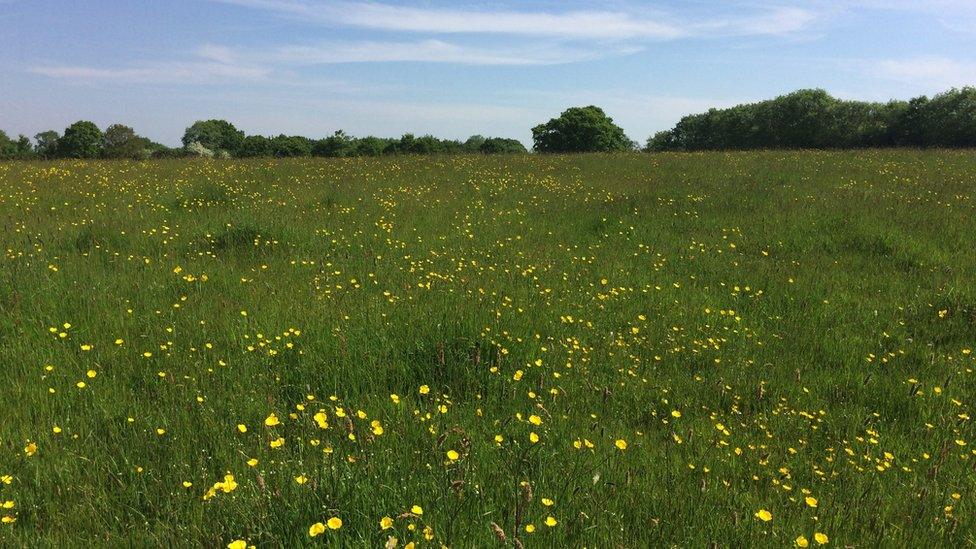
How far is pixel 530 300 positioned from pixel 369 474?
3256mm

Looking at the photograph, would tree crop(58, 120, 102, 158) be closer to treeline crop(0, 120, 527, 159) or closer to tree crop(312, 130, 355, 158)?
treeline crop(0, 120, 527, 159)

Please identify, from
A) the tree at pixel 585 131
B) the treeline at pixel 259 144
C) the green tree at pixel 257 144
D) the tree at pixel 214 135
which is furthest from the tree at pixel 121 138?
the tree at pixel 585 131

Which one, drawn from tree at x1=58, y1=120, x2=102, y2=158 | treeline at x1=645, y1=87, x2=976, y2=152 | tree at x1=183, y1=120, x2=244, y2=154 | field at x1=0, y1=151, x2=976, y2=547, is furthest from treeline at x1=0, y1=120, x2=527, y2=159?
field at x1=0, y1=151, x2=976, y2=547

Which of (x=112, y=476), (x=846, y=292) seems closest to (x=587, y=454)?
(x=112, y=476)

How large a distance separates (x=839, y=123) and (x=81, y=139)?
324ft

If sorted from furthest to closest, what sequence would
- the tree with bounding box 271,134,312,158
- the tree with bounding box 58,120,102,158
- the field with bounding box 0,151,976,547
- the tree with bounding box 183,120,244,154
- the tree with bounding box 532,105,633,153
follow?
the tree with bounding box 183,120,244,154
the tree with bounding box 271,134,312,158
the tree with bounding box 58,120,102,158
the tree with bounding box 532,105,633,153
the field with bounding box 0,151,976,547

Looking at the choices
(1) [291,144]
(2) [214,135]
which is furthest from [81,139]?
(2) [214,135]

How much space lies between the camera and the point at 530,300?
5480mm

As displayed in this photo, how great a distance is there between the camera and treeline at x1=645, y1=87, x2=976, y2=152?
42.7 meters

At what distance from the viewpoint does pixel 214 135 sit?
119500 mm

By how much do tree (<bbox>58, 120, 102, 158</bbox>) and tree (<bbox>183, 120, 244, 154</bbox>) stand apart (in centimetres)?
3494

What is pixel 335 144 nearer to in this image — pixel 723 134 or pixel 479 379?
pixel 723 134

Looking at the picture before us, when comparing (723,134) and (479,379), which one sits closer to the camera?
(479,379)

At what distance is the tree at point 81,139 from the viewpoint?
77062 mm
